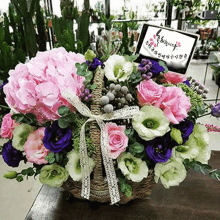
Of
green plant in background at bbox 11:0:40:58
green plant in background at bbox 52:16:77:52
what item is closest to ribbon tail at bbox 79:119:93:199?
green plant in background at bbox 52:16:77:52

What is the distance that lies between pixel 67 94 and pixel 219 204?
0.54 meters

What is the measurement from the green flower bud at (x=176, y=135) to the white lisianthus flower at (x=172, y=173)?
0.07 metres

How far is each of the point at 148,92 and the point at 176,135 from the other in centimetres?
12

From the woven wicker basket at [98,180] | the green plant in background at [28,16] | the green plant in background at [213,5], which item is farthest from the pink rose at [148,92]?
the green plant in background at [213,5]

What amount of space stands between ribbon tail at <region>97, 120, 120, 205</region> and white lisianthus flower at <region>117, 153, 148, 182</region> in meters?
0.03

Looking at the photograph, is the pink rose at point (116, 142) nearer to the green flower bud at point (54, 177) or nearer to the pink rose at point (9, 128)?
the green flower bud at point (54, 177)

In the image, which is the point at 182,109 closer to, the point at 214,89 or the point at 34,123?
the point at 34,123

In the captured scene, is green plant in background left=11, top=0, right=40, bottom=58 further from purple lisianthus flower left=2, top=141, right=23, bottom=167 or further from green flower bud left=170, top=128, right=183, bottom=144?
green flower bud left=170, top=128, right=183, bottom=144

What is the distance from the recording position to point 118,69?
638 mm

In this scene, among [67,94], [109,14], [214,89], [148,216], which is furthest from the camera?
[109,14]

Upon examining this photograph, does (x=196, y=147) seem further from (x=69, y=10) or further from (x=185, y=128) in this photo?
(x=69, y=10)

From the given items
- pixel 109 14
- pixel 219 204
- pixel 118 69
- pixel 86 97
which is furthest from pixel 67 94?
pixel 109 14

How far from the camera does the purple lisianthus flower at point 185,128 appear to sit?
1.93 ft

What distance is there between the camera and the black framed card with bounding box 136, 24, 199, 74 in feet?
2.52
